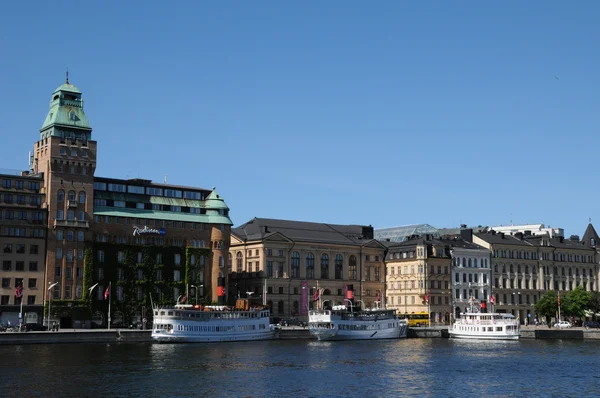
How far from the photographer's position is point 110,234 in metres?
169

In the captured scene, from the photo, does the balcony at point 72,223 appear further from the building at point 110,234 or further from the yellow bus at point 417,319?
the yellow bus at point 417,319

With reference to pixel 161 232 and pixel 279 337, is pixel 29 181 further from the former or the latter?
pixel 279 337

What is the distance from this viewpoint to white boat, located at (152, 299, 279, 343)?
145375 millimetres

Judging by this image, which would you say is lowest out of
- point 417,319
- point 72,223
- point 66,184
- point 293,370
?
point 293,370

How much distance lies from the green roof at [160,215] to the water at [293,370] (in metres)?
35.0

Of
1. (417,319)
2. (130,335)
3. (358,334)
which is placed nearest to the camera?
(130,335)

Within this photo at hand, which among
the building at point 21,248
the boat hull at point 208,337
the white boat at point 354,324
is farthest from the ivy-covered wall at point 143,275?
the white boat at point 354,324

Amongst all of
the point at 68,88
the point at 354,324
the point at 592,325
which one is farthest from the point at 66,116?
the point at 592,325

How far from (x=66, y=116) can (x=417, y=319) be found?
83.2 metres

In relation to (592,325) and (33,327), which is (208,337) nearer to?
(33,327)

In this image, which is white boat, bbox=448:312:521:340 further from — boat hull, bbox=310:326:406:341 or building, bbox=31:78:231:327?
building, bbox=31:78:231:327

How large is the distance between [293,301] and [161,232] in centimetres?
3792

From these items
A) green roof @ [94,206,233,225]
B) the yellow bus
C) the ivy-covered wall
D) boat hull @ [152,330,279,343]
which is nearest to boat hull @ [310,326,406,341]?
boat hull @ [152,330,279,343]

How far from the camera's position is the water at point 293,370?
8550 centimetres
